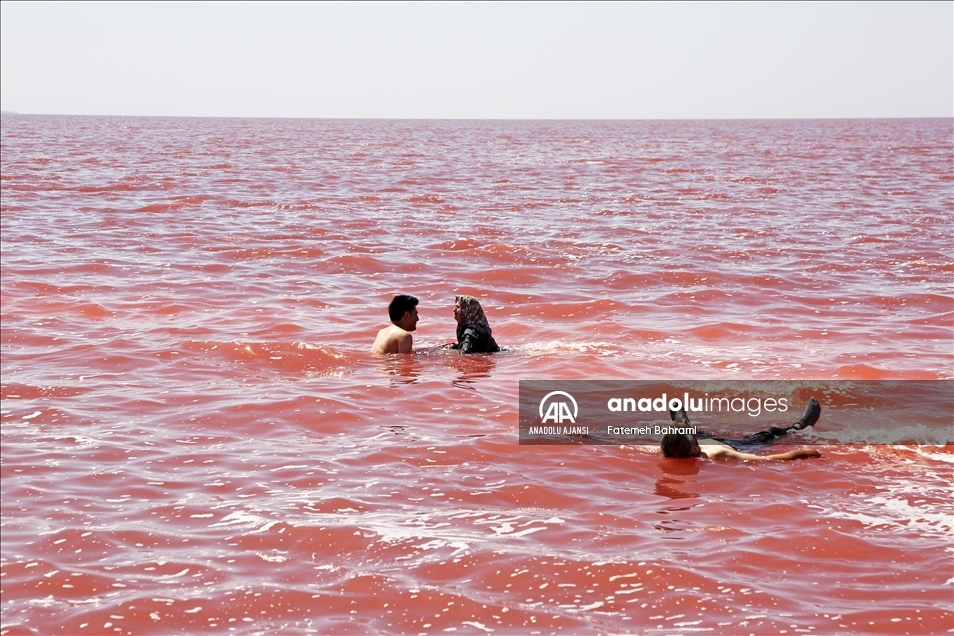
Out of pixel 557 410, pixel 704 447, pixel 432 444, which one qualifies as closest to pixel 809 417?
pixel 704 447

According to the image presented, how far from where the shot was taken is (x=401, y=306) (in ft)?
32.9

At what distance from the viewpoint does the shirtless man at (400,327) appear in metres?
10.0

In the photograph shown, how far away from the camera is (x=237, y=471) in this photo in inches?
249

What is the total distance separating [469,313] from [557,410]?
79.8 inches

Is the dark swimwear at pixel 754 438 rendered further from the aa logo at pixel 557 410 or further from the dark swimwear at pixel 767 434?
the aa logo at pixel 557 410

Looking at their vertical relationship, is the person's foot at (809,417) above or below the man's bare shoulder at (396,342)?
below

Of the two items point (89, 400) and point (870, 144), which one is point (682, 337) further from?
point (870, 144)

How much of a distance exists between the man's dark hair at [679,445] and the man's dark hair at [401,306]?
3779mm

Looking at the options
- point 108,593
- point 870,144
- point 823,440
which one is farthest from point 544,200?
point 870,144

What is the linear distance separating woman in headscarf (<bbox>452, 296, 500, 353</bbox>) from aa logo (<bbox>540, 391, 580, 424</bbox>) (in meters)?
1.44

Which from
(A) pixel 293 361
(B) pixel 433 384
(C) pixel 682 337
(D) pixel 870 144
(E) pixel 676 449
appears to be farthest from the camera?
(D) pixel 870 144

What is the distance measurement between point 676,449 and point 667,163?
3628 centimetres

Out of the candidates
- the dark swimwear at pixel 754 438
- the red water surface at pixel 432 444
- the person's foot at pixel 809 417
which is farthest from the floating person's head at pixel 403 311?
the person's foot at pixel 809 417

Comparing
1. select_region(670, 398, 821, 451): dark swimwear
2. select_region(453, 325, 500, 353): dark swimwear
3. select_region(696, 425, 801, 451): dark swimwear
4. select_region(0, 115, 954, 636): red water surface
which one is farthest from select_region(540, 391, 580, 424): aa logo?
select_region(453, 325, 500, 353): dark swimwear
